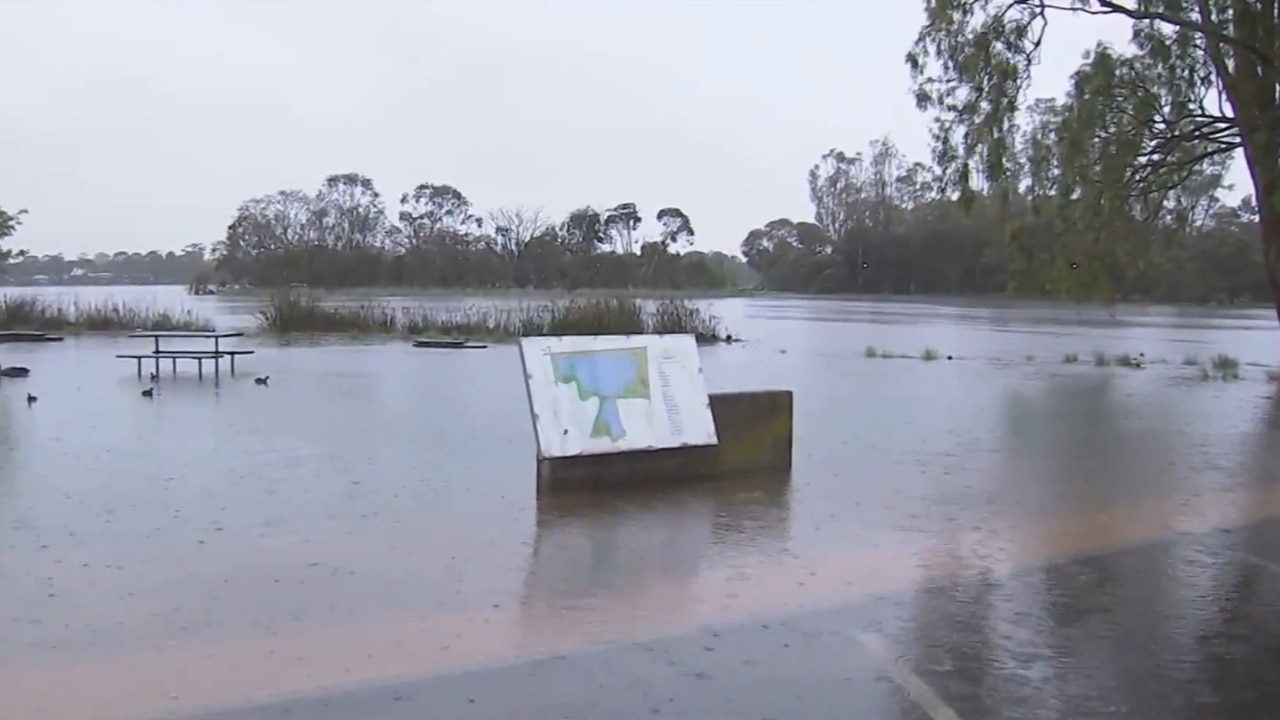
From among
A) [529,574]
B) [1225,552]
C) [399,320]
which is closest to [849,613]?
[529,574]

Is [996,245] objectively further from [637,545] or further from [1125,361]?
[637,545]

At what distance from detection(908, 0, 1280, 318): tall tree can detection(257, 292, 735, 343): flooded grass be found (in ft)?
32.9

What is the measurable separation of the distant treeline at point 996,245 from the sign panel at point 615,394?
8.69 metres

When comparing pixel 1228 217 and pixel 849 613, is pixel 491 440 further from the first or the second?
pixel 1228 217

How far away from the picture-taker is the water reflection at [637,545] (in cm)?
580

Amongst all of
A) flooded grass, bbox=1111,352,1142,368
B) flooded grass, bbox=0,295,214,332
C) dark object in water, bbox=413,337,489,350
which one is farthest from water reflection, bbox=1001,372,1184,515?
flooded grass, bbox=0,295,214,332

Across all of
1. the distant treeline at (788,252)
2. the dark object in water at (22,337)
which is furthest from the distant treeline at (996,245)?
the dark object in water at (22,337)

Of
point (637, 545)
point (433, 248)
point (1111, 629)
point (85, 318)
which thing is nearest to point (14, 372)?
point (637, 545)

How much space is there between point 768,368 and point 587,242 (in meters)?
54.3

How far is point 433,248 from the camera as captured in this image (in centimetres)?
7162

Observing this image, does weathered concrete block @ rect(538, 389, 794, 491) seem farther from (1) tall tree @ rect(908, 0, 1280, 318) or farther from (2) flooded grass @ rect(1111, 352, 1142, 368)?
(2) flooded grass @ rect(1111, 352, 1142, 368)

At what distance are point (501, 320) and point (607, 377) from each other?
2317 cm

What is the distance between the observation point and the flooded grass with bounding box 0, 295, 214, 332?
3009 cm

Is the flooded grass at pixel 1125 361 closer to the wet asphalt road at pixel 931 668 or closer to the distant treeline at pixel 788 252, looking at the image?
the distant treeline at pixel 788 252
